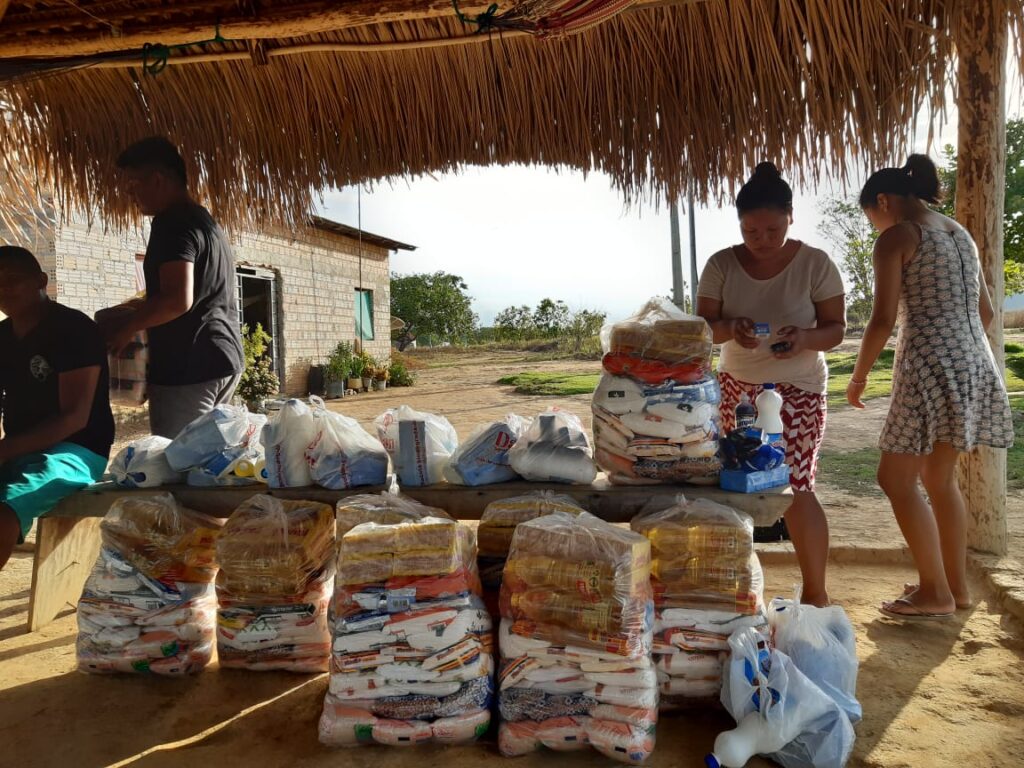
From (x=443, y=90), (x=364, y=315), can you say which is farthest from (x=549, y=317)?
(x=443, y=90)

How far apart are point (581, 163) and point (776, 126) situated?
3.15 feet

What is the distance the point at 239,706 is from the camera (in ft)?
7.30

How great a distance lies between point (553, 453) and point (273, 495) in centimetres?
102

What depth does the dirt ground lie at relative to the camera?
190cm

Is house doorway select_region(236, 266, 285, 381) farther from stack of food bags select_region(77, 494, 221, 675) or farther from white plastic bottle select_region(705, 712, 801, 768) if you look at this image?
white plastic bottle select_region(705, 712, 801, 768)

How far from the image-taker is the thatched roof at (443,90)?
2.79m

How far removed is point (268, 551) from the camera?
2277 millimetres

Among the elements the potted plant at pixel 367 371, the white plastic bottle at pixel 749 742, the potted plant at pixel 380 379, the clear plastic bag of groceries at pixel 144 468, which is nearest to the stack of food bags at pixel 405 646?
the white plastic bottle at pixel 749 742

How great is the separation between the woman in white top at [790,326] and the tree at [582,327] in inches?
970

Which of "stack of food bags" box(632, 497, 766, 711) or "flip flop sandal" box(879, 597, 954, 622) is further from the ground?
"stack of food bags" box(632, 497, 766, 711)

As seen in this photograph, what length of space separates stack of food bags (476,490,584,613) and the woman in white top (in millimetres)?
1037

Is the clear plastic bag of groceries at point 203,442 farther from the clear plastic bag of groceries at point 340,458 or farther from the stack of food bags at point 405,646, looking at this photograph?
the stack of food bags at point 405,646

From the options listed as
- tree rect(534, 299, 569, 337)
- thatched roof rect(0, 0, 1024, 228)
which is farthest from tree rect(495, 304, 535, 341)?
thatched roof rect(0, 0, 1024, 228)

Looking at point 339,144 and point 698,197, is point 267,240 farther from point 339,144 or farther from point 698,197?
point 698,197
